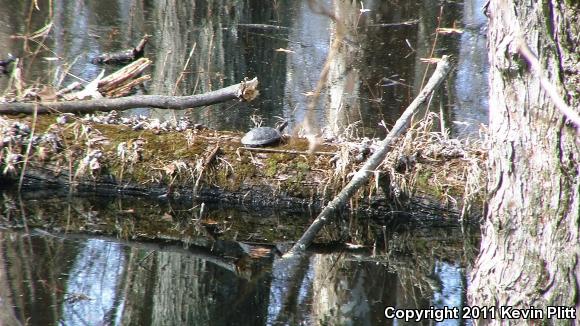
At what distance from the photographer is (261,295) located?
4984mm

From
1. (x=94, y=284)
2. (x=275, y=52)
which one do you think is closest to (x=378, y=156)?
(x=94, y=284)

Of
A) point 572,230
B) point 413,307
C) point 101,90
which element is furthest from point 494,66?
point 101,90

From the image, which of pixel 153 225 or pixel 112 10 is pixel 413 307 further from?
pixel 112 10

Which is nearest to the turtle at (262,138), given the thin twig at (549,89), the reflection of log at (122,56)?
the reflection of log at (122,56)

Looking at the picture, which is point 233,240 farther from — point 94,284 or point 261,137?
point 94,284

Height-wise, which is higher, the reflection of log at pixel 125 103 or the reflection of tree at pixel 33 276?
the reflection of log at pixel 125 103

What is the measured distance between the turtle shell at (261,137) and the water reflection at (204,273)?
0.63m

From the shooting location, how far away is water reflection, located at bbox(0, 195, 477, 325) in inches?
183

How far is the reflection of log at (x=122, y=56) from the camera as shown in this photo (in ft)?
32.2

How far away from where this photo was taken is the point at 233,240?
19.7 ft

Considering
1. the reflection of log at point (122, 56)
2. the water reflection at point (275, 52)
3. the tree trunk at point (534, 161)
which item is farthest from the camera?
the reflection of log at point (122, 56)

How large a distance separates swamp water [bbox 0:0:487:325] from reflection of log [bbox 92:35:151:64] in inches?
7.4

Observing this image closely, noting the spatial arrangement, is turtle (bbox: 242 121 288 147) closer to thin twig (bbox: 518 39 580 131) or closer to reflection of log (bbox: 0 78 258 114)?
reflection of log (bbox: 0 78 258 114)

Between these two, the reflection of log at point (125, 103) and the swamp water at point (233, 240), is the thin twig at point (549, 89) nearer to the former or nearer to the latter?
the swamp water at point (233, 240)
